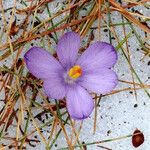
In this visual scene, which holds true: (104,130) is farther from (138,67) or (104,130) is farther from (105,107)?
(138,67)

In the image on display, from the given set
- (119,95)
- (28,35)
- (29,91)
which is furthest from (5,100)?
(119,95)

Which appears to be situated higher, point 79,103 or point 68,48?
point 68,48

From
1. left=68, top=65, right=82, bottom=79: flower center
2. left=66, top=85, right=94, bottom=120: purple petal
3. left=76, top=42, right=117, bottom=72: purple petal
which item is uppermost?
left=76, top=42, right=117, bottom=72: purple petal

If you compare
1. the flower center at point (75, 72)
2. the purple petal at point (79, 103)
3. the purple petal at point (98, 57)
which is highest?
the purple petal at point (98, 57)

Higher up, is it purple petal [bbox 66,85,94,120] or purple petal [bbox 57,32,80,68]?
purple petal [bbox 57,32,80,68]
